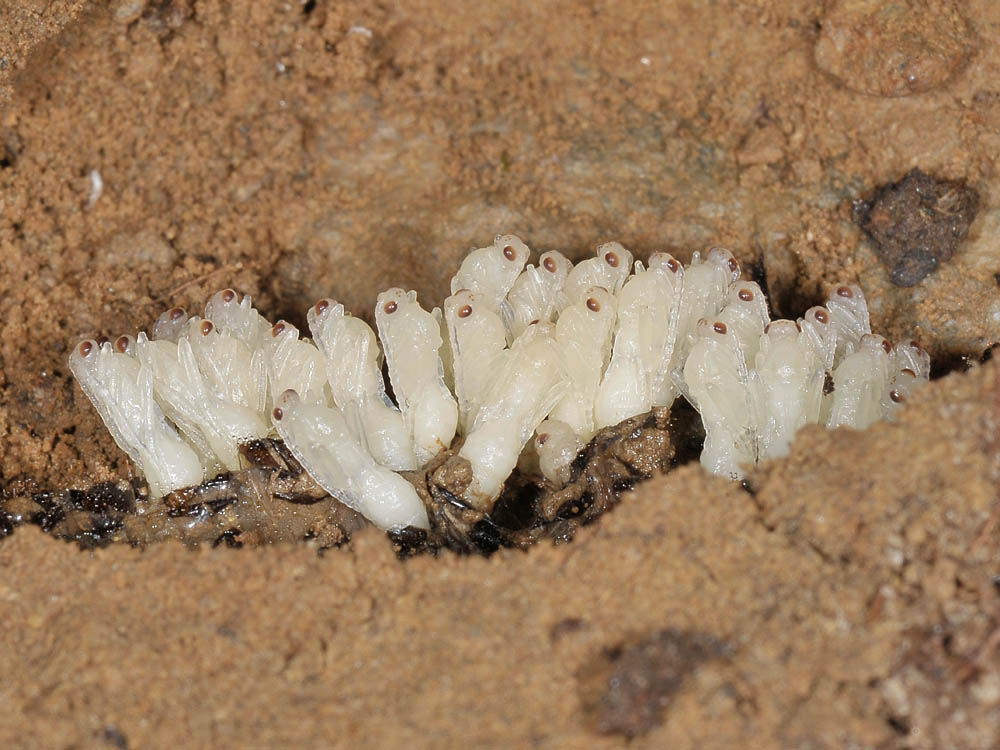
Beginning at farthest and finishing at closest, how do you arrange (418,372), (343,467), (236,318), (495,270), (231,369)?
1. (236,318)
2. (495,270)
3. (231,369)
4. (418,372)
5. (343,467)

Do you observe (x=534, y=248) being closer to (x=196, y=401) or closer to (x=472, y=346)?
(x=472, y=346)

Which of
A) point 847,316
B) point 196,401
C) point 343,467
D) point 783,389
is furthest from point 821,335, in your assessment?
point 196,401

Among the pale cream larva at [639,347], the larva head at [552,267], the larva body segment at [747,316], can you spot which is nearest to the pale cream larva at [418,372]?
the larva head at [552,267]

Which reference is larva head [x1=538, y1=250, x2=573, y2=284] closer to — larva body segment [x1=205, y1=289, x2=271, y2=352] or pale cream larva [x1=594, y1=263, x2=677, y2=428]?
pale cream larva [x1=594, y1=263, x2=677, y2=428]

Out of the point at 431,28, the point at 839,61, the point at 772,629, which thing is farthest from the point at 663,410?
the point at 431,28

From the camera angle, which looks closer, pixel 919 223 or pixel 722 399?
pixel 722 399

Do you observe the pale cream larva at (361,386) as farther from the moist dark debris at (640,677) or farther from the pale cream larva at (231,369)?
the moist dark debris at (640,677)

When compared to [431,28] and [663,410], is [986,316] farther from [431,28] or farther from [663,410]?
[431,28]

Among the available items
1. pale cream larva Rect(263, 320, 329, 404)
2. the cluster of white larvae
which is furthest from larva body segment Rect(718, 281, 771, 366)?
pale cream larva Rect(263, 320, 329, 404)
